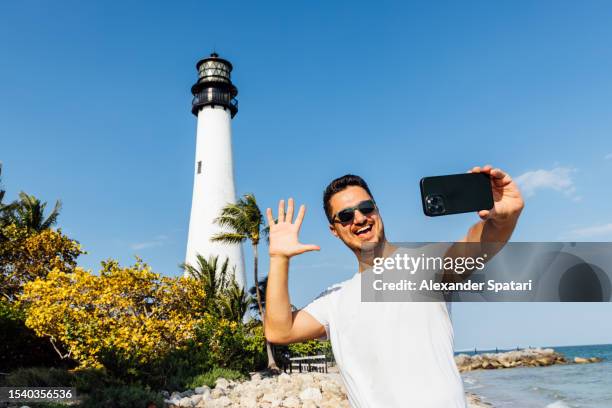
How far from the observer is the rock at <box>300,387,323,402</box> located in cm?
1170

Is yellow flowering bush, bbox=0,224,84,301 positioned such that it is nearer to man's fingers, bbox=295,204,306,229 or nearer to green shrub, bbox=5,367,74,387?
green shrub, bbox=5,367,74,387

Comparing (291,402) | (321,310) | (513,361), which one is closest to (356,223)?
(321,310)

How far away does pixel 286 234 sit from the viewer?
73.5 inches

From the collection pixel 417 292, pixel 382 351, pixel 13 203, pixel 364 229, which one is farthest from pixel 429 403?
pixel 13 203

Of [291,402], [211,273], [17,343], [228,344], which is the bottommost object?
[291,402]

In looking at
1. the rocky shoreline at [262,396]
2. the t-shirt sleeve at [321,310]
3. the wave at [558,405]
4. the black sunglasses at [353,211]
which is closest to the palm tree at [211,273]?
the rocky shoreline at [262,396]

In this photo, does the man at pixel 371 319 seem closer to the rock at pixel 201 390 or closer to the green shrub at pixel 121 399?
the green shrub at pixel 121 399

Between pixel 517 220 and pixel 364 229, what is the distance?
60 cm

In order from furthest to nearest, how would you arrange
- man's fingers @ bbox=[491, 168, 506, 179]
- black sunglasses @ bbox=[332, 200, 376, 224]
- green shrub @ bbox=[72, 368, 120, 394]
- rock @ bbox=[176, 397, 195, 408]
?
green shrub @ bbox=[72, 368, 120, 394]
rock @ bbox=[176, 397, 195, 408]
black sunglasses @ bbox=[332, 200, 376, 224]
man's fingers @ bbox=[491, 168, 506, 179]

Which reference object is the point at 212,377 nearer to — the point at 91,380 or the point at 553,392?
the point at 91,380

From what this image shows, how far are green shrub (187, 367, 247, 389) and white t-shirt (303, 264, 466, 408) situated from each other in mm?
12069

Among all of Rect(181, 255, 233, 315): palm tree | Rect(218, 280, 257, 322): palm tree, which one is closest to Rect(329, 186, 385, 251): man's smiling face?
Rect(218, 280, 257, 322): palm tree

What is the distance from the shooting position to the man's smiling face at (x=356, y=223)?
1.88 m

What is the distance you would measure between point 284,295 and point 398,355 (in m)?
0.51
